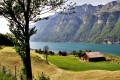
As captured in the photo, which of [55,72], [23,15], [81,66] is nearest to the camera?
[23,15]

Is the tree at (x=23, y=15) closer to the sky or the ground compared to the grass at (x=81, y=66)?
closer to the sky

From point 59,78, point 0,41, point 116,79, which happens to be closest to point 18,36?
point 116,79

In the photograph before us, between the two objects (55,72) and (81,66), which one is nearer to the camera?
(55,72)

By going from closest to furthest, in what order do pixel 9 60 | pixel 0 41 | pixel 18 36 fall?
pixel 18 36 < pixel 9 60 < pixel 0 41

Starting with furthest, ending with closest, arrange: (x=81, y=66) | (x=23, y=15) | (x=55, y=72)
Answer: (x=81, y=66)
(x=55, y=72)
(x=23, y=15)

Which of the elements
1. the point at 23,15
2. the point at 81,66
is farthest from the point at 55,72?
the point at 23,15

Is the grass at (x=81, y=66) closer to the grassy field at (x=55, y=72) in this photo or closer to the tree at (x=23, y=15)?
the grassy field at (x=55, y=72)

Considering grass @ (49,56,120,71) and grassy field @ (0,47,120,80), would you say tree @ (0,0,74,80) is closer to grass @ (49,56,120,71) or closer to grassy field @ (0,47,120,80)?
grassy field @ (0,47,120,80)

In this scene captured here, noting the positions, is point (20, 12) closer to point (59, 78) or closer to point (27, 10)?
point (27, 10)

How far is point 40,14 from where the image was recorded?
2414 cm

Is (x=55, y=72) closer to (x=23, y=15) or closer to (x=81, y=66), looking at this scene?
(x=81, y=66)

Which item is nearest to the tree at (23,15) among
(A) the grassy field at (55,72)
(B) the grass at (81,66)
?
(A) the grassy field at (55,72)

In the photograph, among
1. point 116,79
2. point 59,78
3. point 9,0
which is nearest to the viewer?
point 9,0

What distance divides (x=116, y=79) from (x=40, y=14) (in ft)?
72.9
